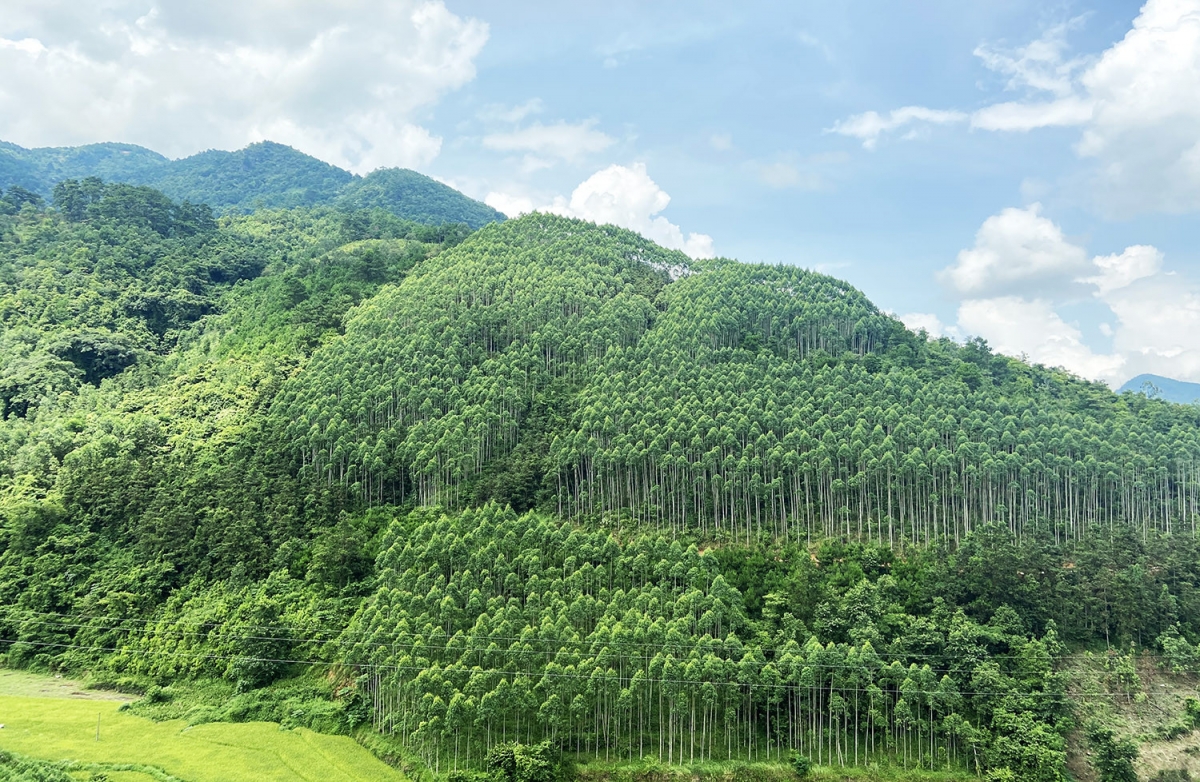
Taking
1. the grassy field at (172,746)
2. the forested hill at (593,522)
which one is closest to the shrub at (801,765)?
the forested hill at (593,522)

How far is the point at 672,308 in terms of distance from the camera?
311ft

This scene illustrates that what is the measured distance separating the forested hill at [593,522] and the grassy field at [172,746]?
6.41 ft

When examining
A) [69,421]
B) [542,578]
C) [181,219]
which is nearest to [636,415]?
[542,578]

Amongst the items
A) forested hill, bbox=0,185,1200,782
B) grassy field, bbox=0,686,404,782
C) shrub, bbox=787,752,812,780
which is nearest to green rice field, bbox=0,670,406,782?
grassy field, bbox=0,686,404,782

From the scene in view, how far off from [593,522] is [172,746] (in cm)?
3503

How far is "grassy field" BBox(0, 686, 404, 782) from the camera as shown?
38.2 meters

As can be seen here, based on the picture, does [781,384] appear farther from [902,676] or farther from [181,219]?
[181,219]

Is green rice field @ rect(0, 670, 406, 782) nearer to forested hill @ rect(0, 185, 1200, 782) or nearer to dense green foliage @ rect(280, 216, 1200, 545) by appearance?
forested hill @ rect(0, 185, 1200, 782)

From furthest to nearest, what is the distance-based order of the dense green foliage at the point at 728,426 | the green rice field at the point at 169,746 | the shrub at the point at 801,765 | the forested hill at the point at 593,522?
the dense green foliage at the point at 728,426, the forested hill at the point at 593,522, the shrub at the point at 801,765, the green rice field at the point at 169,746

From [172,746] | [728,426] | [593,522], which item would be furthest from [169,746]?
[728,426]

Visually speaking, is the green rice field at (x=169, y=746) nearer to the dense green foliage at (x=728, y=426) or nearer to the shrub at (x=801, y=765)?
the shrub at (x=801, y=765)

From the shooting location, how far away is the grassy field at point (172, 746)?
38.2m

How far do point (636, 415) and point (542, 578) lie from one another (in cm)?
2268

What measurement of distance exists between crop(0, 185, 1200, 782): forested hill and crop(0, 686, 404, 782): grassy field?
1953 millimetres
